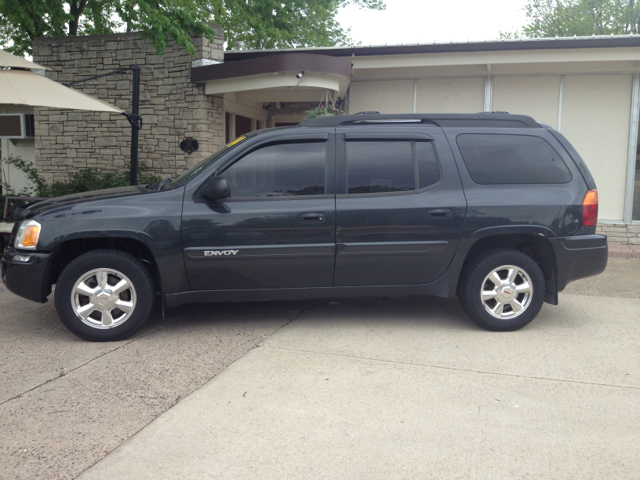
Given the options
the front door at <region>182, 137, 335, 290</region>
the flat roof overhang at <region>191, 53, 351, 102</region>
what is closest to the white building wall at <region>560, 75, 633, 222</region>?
the flat roof overhang at <region>191, 53, 351, 102</region>

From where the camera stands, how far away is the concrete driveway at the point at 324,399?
3096mm

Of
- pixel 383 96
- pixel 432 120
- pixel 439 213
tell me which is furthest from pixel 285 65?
pixel 439 213

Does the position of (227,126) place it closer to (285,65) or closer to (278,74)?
(278,74)

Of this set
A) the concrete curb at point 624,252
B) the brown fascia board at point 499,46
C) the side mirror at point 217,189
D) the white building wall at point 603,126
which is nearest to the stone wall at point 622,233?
the white building wall at point 603,126

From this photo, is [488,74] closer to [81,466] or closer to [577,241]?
[577,241]

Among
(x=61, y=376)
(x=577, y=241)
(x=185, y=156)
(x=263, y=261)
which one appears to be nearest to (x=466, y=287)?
(x=577, y=241)

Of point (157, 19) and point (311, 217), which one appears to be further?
point (157, 19)

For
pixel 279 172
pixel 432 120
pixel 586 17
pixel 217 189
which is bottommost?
pixel 217 189

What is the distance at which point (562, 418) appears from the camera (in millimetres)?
3617

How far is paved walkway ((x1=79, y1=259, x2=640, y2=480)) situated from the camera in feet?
10.1

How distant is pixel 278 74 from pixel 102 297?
5.58m

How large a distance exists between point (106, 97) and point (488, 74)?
285 inches

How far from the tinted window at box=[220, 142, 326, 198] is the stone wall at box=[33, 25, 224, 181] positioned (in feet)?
19.5

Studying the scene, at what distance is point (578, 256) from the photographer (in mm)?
5332
